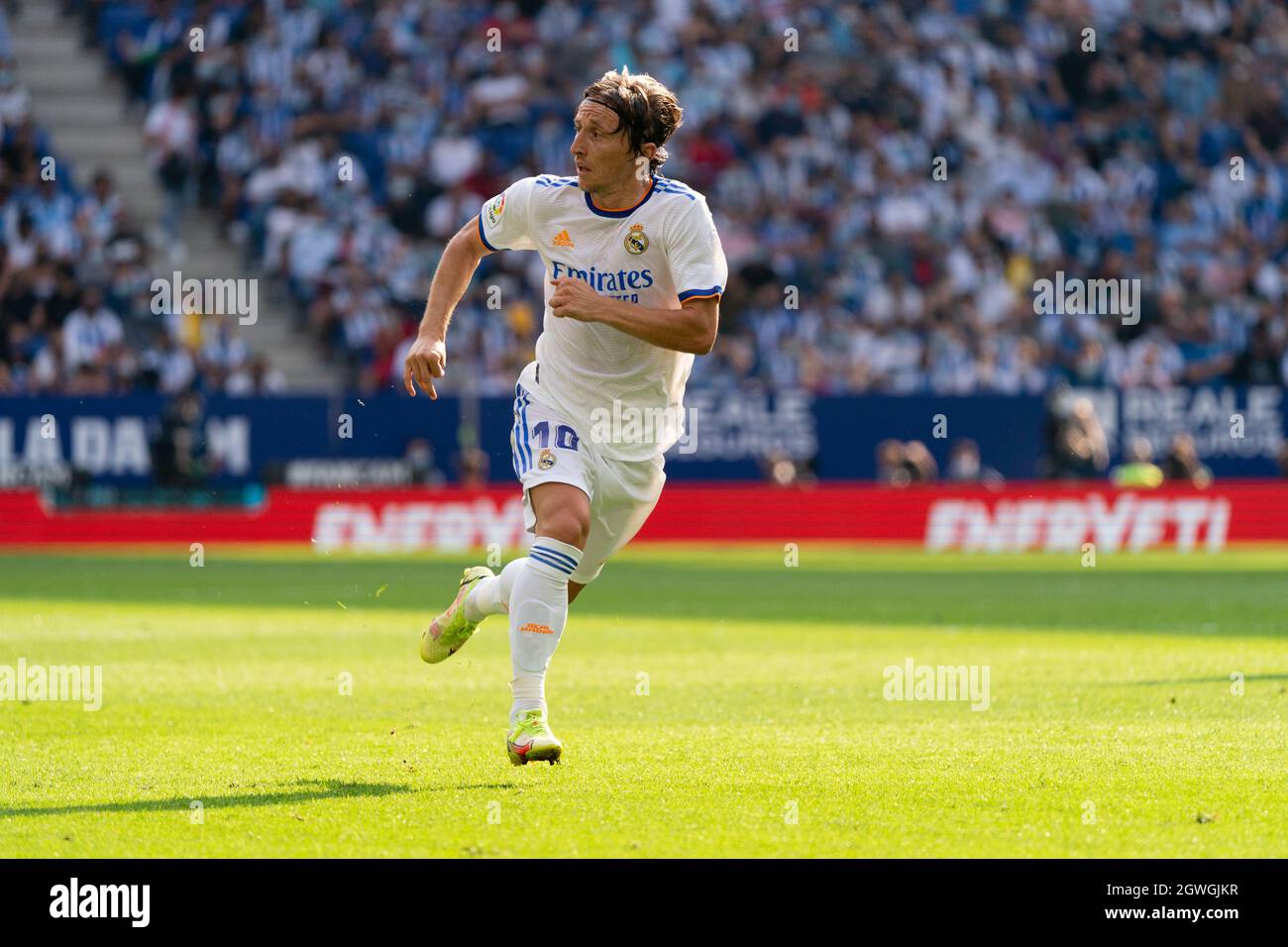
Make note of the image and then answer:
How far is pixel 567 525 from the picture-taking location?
806 cm

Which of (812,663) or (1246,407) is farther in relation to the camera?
(1246,407)

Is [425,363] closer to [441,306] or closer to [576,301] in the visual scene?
[441,306]

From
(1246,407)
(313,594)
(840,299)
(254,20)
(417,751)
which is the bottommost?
(417,751)

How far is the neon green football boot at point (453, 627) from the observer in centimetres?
885

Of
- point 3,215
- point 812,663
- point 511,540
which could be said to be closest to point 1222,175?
point 511,540

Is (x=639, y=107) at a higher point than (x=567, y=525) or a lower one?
higher

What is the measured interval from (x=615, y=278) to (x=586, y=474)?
810 mm

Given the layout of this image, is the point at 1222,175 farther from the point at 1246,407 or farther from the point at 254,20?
the point at 254,20

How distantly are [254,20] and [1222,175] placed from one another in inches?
624

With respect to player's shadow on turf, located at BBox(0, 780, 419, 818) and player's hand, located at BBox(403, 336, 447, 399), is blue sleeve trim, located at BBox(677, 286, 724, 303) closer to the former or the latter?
player's hand, located at BBox(403, 336, 447, 399)

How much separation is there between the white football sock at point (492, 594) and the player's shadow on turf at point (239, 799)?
1.09 metres

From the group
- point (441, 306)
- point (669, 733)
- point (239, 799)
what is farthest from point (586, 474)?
point (239, 799)

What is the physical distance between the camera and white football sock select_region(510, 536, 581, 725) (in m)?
7.99
